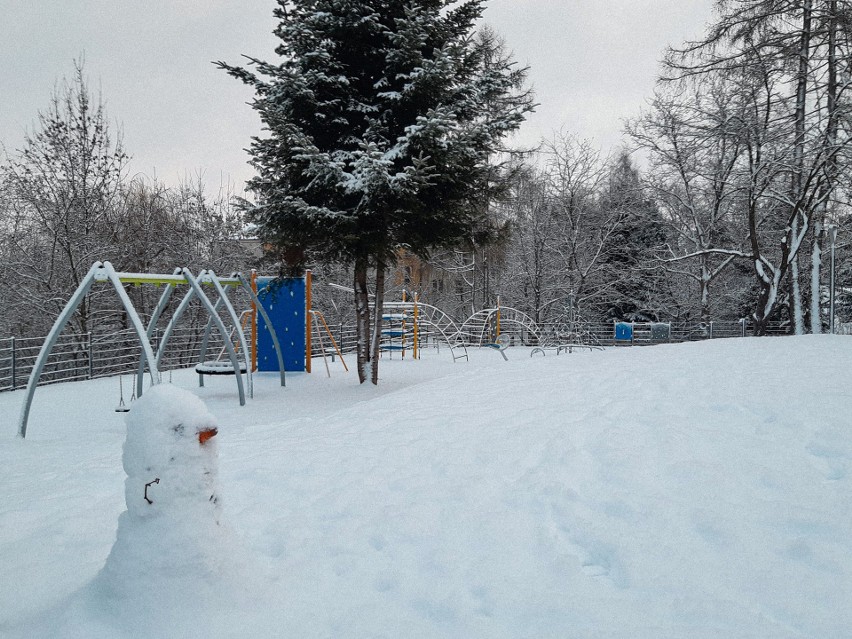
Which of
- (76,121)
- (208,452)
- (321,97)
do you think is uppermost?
(76,121)

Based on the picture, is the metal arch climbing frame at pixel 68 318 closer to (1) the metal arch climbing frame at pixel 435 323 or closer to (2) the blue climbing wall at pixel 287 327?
(2) the blue climbing wall at pixel 287 327

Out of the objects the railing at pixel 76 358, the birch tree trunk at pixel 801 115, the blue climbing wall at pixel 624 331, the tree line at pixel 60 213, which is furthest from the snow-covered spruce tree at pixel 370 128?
the blue climbing wall at pixel 624 331

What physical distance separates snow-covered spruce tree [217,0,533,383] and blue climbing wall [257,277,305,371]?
2241mm

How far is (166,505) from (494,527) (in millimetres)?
1793

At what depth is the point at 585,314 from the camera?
88.8ft

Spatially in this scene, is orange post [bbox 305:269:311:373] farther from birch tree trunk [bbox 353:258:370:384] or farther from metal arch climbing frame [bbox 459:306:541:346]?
metal arch climbing frame [bbox 459:306:541:346]

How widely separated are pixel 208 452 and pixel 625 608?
6.62 ft

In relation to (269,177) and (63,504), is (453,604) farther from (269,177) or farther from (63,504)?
(269,177)

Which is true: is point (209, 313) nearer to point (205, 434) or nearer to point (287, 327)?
point (287, 327)

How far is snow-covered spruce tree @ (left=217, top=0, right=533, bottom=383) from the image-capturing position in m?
9.68

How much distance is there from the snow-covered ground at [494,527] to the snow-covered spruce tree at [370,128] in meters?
4.86

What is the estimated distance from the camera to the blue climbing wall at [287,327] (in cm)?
1355

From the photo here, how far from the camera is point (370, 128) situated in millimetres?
10250

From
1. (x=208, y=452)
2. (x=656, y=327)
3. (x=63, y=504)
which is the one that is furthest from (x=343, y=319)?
(x=208, y=452)
